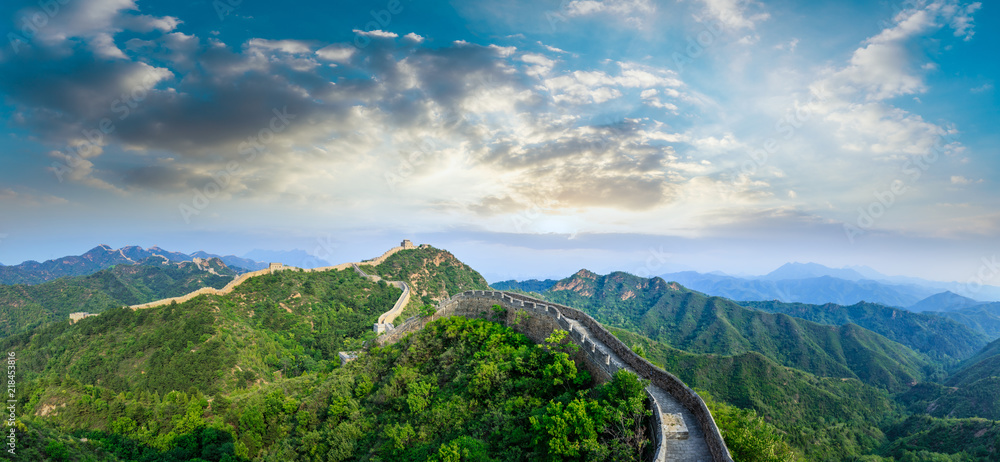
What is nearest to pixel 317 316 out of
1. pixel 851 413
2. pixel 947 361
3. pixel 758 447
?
pixel 758 447

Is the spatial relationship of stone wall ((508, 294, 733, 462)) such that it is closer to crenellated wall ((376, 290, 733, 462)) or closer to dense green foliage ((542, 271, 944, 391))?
crenellated wall ((376, 290, 733, 462))

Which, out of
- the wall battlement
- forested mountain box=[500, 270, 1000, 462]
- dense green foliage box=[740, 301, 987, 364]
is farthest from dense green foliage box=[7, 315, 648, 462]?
dense green foliage box=[740, 301, 987, 364]

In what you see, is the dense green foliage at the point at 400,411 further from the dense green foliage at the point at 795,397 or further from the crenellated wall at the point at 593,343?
the dense green foliage at the point at 795,397

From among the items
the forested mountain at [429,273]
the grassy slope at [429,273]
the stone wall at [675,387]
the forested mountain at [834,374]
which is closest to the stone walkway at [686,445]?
the stone wall at [675,387]

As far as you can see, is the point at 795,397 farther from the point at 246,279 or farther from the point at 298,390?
the point at 246,279

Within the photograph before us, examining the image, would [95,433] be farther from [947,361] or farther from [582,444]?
[947,361]

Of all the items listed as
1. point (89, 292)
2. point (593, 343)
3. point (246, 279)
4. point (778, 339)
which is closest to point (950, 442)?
point (593, 343)
